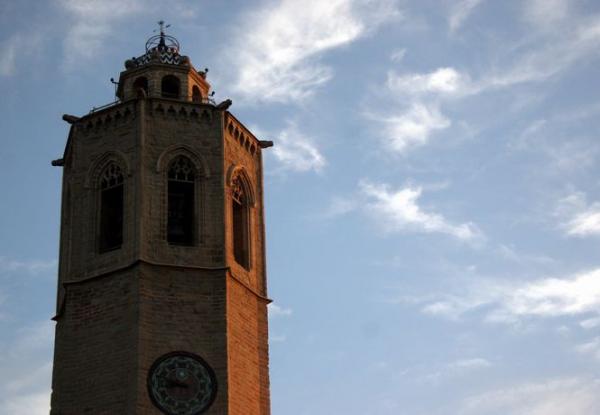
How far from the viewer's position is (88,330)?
33688 millimetres

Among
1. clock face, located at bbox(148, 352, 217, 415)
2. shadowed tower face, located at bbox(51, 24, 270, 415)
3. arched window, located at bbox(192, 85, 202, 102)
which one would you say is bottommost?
clock face, located at bbox(148, 352, 217, 415)

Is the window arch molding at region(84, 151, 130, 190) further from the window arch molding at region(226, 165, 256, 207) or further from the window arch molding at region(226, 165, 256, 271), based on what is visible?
the window arch molding at region(226, 165, 256, 207)

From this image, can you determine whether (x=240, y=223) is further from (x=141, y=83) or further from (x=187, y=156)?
→ (x=141, y=83)

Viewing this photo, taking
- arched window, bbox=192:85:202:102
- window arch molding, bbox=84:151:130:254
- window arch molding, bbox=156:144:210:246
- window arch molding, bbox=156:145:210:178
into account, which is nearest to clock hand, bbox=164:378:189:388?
window arch molding, bbox=156:144:210:246

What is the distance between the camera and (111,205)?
1442 inches

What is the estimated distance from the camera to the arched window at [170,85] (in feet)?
129

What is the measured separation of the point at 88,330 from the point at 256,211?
23.7 feet

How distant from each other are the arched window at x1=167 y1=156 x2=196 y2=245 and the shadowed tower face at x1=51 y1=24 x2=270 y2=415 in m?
0.03

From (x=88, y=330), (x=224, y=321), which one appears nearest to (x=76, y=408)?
(x=88, y=330)

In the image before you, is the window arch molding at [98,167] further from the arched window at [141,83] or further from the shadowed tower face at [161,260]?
the arched window at [141,83]

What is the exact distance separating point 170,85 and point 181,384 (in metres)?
11.5

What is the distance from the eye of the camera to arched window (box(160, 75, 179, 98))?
39.4 metres

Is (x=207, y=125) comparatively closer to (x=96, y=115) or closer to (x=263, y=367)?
(x=96, y=115)

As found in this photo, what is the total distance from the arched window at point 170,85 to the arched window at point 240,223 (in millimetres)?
4009
